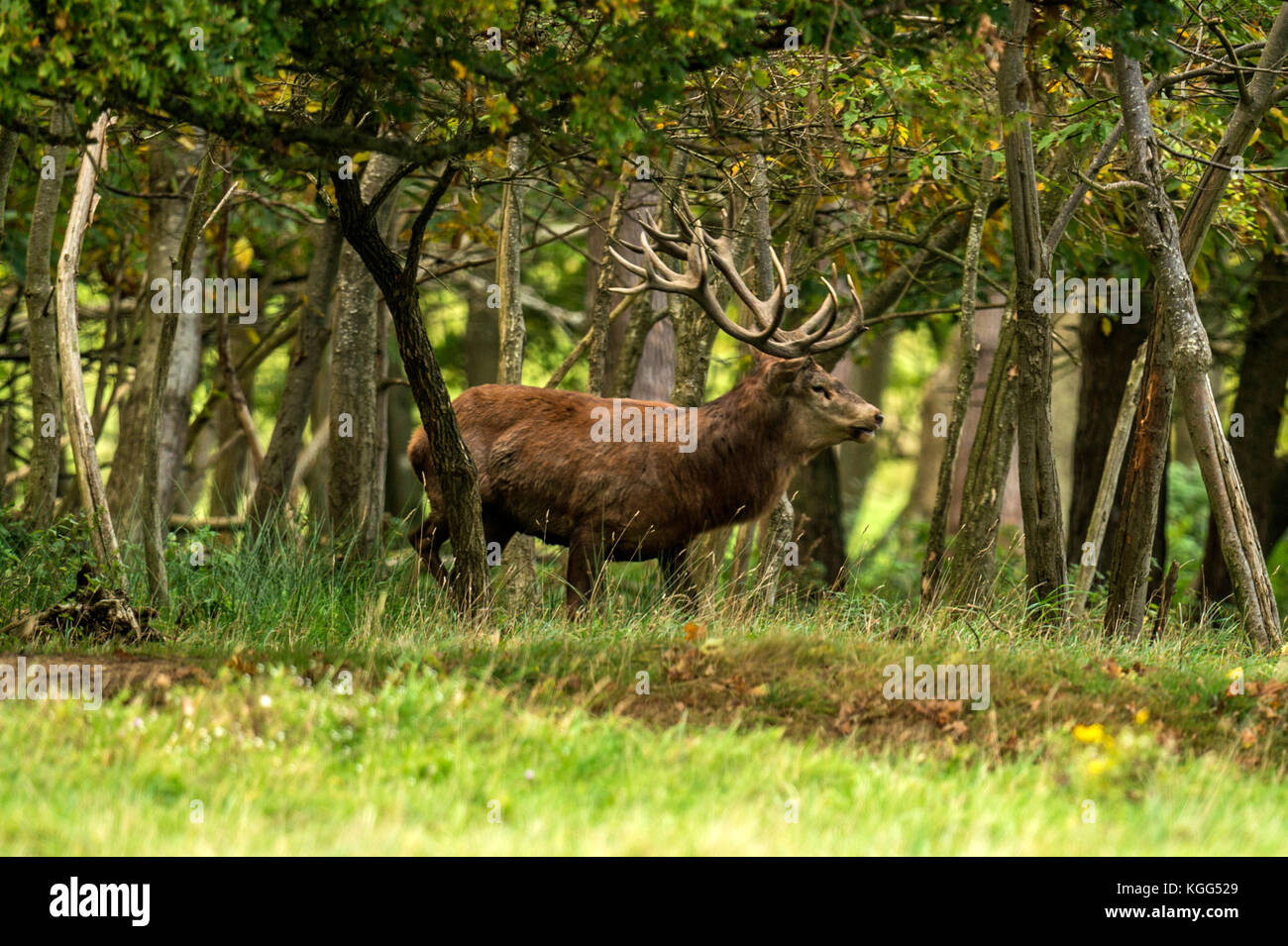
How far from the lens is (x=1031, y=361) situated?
8898 mm

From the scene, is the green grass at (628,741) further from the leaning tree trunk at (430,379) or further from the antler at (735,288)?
the antler at (735,288)

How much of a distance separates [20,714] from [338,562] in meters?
4.27

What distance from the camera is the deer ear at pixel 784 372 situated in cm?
930

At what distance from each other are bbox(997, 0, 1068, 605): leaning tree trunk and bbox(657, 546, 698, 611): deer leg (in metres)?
2.16

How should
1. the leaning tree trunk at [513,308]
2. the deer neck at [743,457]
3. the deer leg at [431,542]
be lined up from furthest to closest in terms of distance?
the leaning tree trunk at [513,308], the deer leg at [431,542], the deer neck at [743,457]

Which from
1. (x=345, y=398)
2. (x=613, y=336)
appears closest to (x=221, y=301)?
(x=345, y=398)

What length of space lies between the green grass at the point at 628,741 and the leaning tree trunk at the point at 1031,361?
0.82 m

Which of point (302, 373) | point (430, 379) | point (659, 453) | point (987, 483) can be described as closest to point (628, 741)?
point (430, 379)

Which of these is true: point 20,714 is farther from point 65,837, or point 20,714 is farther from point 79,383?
point 79,383

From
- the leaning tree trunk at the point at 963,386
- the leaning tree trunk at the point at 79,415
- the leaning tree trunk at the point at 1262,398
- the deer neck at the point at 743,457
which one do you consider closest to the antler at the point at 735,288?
the deer neck at the point at 743,457

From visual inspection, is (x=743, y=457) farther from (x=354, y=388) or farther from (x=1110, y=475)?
(x=354, y=388)

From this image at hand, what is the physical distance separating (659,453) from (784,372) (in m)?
0.96

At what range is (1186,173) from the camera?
10.5 m

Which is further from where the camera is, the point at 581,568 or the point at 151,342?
the point at 151,342
